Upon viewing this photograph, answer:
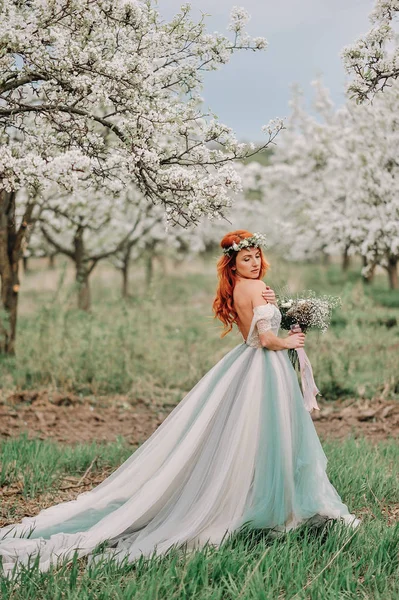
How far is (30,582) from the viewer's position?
3.31 metres

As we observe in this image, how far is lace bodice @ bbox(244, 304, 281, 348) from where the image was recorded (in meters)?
4.15

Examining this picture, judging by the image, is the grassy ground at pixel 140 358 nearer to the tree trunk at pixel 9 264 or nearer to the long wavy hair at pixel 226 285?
the tree trunk at pixel 9 264

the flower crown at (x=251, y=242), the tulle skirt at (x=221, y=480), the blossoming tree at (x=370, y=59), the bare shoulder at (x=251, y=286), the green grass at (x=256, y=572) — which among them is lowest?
the green grass at (x=256, y=572)

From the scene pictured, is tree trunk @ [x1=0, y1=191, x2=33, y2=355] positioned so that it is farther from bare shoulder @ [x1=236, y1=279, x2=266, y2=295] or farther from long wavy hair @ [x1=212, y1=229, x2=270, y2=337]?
bare shoulder @ [x1=236, y1=279, x2=266, y2=295]

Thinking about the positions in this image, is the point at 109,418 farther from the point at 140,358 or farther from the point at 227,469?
the point at 227,469

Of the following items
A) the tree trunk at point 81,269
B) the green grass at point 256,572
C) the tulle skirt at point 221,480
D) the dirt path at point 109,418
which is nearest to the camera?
the green grass at point 256,572

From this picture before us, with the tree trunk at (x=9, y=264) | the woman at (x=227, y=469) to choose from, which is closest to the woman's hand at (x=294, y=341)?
the woman at (x=227, y=469)

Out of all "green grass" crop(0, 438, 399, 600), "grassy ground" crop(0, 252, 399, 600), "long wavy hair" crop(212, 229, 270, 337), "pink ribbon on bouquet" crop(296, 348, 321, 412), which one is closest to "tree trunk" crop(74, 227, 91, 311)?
"grassy ground" crop(0, 252, 399, 600)

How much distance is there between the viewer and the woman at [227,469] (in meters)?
3.98

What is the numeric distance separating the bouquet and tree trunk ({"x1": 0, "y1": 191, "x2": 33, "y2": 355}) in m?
5.38

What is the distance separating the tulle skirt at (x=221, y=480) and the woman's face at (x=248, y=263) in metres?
0.46

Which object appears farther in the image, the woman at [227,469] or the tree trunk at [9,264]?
the tree trunk at [9,264]

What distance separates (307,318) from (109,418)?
4.01m

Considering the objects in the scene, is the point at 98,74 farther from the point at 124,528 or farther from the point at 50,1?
the point at 124,528
